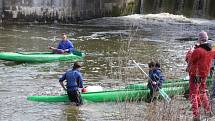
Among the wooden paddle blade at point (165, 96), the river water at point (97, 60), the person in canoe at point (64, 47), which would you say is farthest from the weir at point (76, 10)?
the wooden paddle blade at point (165, 96)

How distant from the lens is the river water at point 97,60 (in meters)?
11.5

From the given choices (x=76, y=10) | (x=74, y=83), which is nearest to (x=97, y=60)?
(x=74, y=83)

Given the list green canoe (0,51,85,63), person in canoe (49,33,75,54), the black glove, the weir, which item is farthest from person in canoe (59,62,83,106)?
the weir

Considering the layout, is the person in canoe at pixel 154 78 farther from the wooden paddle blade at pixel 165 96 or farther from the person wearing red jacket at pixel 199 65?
the person wearing red jacket at pixel 199 65

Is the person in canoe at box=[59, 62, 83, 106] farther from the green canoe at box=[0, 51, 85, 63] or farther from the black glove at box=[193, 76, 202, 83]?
the green canoe at box=[0, 51, 85, 63]

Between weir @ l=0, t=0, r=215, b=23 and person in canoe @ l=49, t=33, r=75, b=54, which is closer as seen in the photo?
person in canoe @ l=49, t=33, r=75, b=54

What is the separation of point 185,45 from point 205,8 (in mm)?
25763

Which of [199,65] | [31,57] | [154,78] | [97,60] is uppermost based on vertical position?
[199,65]

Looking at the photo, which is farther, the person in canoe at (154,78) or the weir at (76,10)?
the weir at (76,10)

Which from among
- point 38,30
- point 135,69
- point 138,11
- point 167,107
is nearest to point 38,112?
point 167,107

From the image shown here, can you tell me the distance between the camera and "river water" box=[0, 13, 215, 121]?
37.9 ft

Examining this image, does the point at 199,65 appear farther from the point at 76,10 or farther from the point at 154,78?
the point at 76,10

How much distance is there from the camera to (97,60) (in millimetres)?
20500

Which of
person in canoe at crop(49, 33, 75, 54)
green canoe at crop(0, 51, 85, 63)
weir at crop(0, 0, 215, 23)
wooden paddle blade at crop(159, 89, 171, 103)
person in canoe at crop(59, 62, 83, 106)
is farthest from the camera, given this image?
weir at crop(0, 0, 215, 23)
